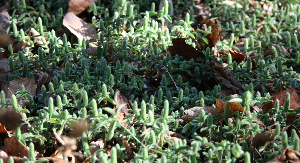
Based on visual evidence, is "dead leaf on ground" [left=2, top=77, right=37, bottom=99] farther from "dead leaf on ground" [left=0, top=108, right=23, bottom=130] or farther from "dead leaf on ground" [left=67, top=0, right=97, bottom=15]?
"dead leaf on ground" [left=67, top=0, right=97, bottom=15]

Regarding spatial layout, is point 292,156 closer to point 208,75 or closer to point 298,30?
point 208,75

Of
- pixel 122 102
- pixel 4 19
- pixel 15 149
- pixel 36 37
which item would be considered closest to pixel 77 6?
pixel 36 37

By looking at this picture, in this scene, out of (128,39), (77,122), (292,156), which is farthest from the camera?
(128,39)

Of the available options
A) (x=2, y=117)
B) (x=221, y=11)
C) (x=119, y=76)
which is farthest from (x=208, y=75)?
(x=2, y=117)

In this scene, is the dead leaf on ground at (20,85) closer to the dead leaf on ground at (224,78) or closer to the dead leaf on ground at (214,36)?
the dead leaf on ground at (224,78)

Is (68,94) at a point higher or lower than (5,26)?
lower

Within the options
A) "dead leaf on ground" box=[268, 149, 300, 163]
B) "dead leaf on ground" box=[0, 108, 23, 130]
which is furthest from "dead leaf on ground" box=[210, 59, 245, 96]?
"dead leaf on ground" box=[0, 108, 23, 130]

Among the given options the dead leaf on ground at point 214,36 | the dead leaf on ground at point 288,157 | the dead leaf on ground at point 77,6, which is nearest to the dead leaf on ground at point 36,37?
the dead leaf on ground at point 77,6
